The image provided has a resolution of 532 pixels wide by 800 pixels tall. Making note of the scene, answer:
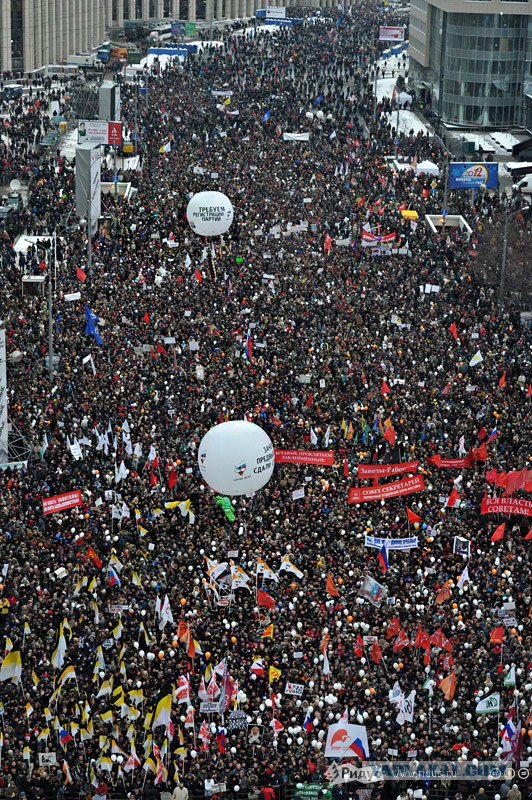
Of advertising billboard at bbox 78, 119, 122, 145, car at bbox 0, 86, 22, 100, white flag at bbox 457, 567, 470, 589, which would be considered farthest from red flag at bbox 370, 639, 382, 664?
car at bbox 0, 86, 22, 100

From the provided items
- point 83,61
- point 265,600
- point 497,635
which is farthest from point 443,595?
point 83,61


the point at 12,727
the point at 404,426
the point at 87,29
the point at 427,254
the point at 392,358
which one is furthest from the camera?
the point at 87,29

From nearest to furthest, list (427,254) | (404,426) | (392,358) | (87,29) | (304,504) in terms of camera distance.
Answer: (304,504) → (404,426) → (392,358) → (427,254) → (87,29)

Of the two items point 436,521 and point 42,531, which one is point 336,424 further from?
point 42,531

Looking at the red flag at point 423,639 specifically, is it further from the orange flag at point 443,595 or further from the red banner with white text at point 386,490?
the red banner with white text at point 386,490

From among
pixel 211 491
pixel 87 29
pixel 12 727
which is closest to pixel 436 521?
pixel 211 491

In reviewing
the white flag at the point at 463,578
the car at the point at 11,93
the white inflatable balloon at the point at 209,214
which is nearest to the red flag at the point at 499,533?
the white flag at the point at 463,578
